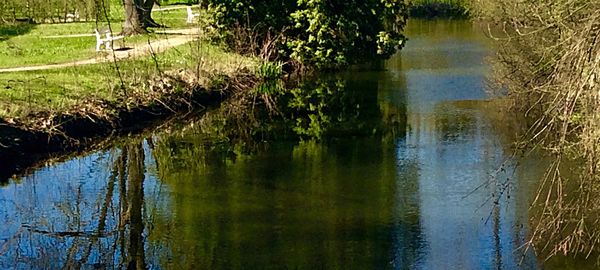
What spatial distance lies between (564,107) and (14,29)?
2405cm

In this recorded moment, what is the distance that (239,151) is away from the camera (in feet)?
48.1

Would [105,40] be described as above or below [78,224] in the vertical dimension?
above

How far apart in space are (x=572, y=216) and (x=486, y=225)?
983 millimetres

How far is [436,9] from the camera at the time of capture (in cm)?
4891

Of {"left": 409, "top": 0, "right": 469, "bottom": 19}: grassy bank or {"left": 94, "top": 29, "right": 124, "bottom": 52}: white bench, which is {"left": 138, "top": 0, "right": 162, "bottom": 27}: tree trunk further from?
{"left": 409, "top": 0, "right": 469, "bottom": 19}: grassy bank

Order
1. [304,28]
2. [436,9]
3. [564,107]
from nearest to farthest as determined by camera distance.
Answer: [564,107] < [304,28] < [436,9]

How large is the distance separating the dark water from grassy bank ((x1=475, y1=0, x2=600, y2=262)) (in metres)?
0.47

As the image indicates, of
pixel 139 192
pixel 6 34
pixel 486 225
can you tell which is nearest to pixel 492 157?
pixel 486 225

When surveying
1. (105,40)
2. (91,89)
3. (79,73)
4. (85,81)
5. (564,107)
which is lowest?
(91,89)

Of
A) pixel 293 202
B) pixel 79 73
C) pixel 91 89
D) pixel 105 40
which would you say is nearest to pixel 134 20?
pixel 105 40

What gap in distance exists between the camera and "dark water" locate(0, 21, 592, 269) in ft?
29.8

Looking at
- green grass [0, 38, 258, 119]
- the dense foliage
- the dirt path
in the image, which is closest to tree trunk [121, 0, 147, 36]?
the dirt path

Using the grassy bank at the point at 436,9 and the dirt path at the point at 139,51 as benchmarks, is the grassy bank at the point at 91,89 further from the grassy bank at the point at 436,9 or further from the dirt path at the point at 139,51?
the grassy bank at the point at 436,9

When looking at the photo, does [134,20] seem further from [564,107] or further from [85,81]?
[564,107]
